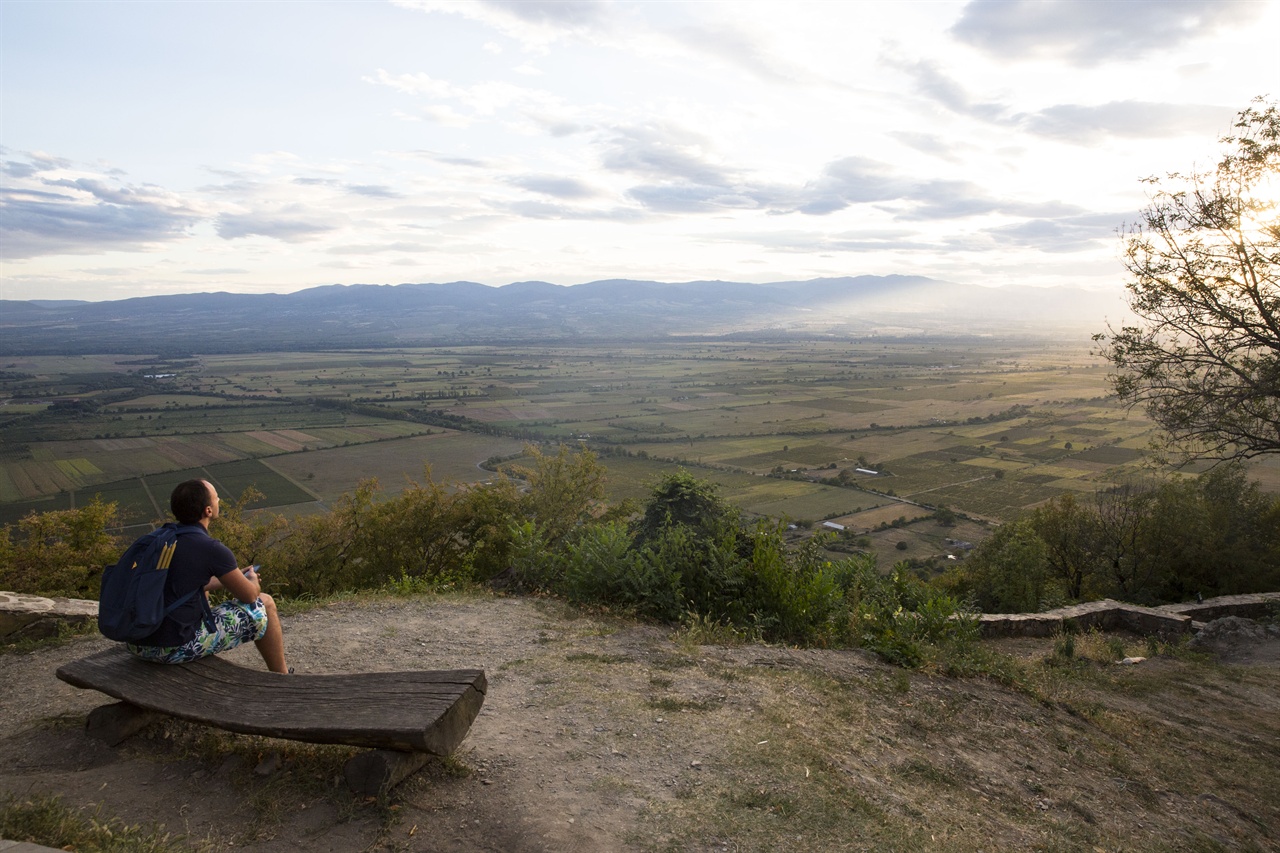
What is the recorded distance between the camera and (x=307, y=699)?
4.57m

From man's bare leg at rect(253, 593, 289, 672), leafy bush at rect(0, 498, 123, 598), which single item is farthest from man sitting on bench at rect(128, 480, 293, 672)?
leafy bush at rect(0, 498, 123, 598)

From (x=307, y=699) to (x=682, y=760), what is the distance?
110 inches

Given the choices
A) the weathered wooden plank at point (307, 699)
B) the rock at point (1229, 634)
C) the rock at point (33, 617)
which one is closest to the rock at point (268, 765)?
the weathered wooden plank at point (307, 699)

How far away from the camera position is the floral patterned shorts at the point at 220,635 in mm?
5035

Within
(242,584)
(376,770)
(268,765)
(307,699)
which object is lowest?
(268,765)

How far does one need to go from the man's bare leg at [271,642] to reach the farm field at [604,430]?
46.9ft

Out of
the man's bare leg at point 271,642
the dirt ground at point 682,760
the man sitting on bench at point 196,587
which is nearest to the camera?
the dirt ground at point 682,760

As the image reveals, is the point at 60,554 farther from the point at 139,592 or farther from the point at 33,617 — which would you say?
the point at 139,592

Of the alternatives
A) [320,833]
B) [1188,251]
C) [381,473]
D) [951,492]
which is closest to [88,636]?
[320,833]

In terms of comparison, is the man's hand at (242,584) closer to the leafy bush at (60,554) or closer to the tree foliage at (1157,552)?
the leafy bush at (60,554)

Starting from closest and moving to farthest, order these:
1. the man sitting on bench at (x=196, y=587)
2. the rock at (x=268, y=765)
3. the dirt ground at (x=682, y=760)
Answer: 1. the dirt ground at (x=682, y=760)
2. the rock at (x=268, y=765)
3. the man sitting on bench at (x=196, y=587)

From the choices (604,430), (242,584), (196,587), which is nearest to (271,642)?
(242,584)

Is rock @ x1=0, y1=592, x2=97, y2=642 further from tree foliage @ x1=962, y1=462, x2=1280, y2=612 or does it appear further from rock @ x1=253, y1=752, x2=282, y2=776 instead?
tree foliage @ x1=962, y1=462, x2=1280, y2=612

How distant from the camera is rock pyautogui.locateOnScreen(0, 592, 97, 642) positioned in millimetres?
7945
